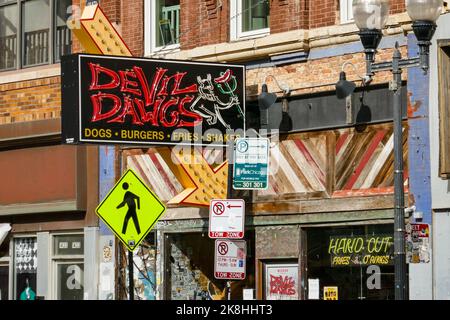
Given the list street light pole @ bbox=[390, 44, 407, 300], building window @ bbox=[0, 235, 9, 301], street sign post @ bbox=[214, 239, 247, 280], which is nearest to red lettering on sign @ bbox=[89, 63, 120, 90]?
street sign post @ bbox=[214, 239, 247, 280]

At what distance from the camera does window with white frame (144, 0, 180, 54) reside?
23734 mm

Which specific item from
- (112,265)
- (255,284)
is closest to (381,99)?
(255,284)

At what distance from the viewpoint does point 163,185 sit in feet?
77.5

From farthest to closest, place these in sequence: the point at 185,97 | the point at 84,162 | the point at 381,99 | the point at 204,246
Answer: the point at 84,162
the point at 204,246
the point at 185,97
the point at 381,99

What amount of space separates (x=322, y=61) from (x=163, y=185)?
4600 millimetres

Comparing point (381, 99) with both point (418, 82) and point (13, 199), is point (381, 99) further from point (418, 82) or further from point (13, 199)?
point (13, 199)

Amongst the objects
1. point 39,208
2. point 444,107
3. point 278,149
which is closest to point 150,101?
point 278,149

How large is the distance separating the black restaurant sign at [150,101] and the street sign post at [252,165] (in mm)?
680

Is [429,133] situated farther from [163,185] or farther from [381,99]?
[163,185]

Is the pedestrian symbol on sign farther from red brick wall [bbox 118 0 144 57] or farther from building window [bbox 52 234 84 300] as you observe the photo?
building window [bbox 52 234 84 300]

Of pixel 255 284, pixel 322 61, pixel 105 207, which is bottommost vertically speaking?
pixel 255 284

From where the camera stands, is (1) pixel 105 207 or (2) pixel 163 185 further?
(2) pixel 163 185

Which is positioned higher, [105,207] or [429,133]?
[429,133]

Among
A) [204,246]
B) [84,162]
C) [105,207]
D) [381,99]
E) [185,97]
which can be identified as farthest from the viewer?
[84,162]
